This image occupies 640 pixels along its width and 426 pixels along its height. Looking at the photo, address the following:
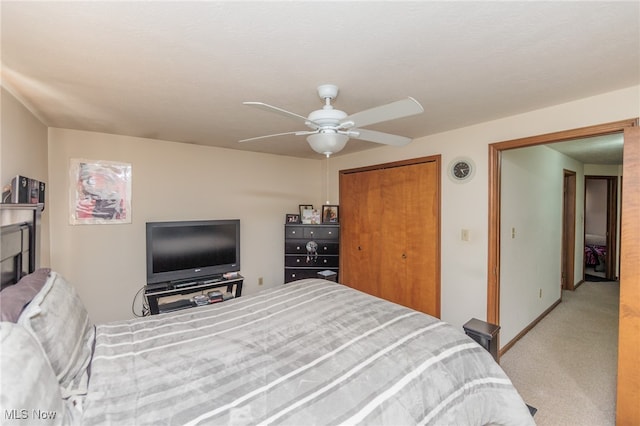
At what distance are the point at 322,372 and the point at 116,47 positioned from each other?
1.87 m

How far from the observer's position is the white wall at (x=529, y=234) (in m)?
2.94

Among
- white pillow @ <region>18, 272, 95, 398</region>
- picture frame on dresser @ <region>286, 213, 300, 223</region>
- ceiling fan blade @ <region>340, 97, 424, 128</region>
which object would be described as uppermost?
ceiling fan blade @ <region>340, 97, 424, 128</region>

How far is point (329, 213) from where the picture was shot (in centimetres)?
437

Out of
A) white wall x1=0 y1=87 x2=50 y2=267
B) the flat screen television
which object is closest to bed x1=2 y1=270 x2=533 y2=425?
white wall x1=0 y1=87 x2=50 y2=267

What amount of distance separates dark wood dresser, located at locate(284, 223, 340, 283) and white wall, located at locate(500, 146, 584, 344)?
6.85 feet

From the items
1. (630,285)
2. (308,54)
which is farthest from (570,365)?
(308,54)

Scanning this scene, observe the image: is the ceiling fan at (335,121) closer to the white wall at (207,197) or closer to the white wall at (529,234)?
the white wall at (207,197)

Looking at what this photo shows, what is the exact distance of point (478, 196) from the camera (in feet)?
9.23

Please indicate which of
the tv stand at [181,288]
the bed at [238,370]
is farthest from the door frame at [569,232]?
the tv stand at [181,288]

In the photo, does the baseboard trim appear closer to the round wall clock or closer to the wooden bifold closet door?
the wooden bifold closet door

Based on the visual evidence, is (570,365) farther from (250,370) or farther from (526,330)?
(250,370)

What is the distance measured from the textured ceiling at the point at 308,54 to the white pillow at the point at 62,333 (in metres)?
1.23

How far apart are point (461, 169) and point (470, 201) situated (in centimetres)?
34

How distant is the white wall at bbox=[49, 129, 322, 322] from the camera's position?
9.61ft
